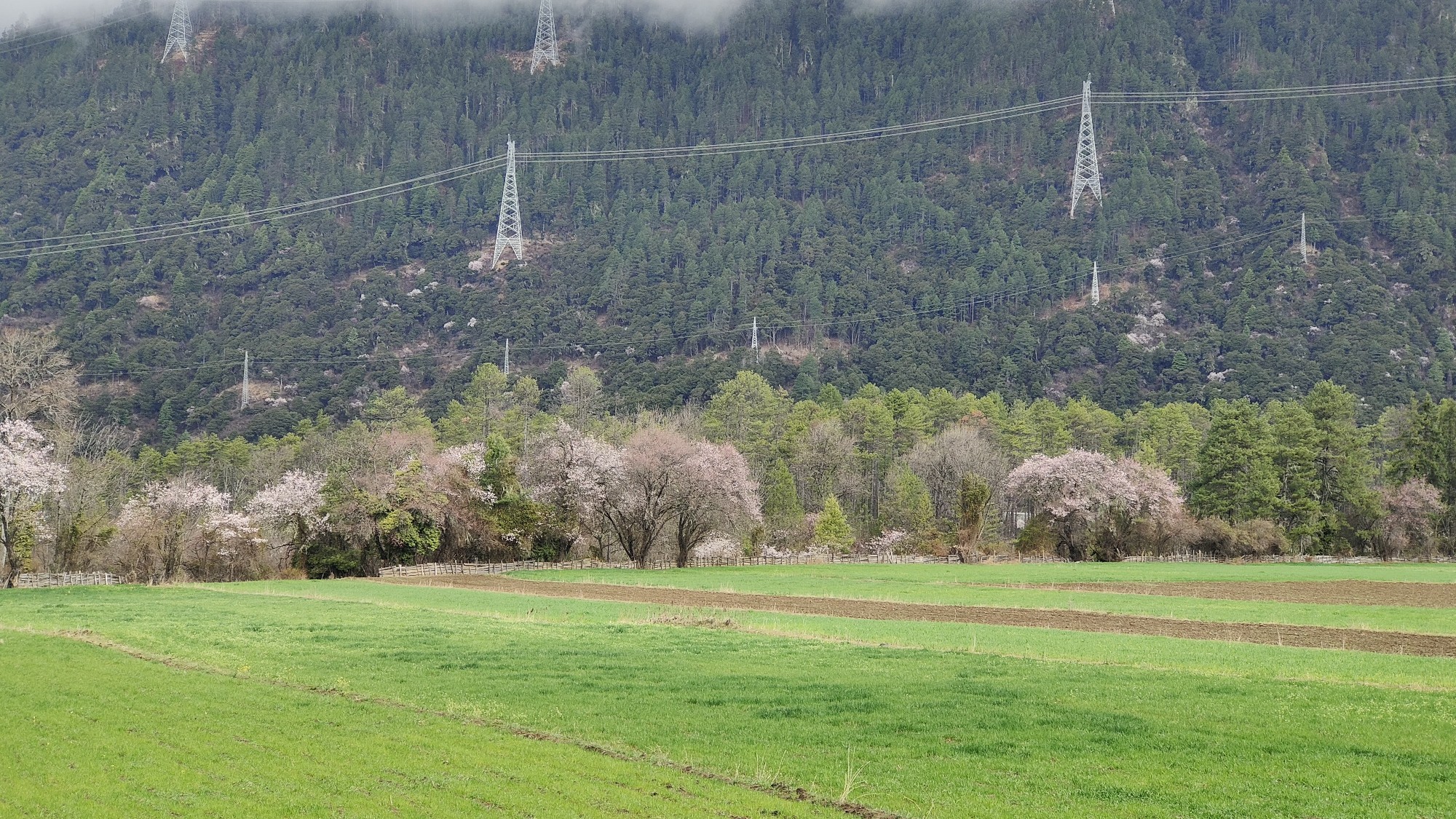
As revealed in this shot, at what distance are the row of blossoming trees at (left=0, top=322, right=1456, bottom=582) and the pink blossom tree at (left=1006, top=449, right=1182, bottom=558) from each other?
20 centimetres

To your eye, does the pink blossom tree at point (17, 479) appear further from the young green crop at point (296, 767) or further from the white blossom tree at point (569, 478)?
the young green crop at point (296, 767)

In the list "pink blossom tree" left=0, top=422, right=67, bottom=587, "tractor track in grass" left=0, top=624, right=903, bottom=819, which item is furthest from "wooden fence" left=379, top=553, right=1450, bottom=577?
"tractor track in grass" left=0, top=624, right=903, bottom=819

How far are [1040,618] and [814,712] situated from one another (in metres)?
21.0

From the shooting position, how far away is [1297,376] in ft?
507

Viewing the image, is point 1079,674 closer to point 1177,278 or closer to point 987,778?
point 987,778

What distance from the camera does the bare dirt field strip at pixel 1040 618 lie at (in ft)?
102

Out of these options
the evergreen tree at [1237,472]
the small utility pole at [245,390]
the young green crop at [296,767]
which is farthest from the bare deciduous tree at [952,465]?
the small utility pole at [245,390]

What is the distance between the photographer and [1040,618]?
38688 mm

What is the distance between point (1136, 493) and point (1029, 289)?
360ft

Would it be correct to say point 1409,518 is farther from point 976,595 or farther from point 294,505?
point 294,505

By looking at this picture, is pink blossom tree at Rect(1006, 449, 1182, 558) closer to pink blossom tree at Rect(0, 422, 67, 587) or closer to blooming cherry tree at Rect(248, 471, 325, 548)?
blooming cherry tree at Rect(248, 471, 325, 548)

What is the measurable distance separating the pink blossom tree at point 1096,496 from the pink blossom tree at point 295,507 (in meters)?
53.0

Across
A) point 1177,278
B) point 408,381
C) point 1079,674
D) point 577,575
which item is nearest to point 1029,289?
point 1177,278

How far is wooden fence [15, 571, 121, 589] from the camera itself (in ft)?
185
